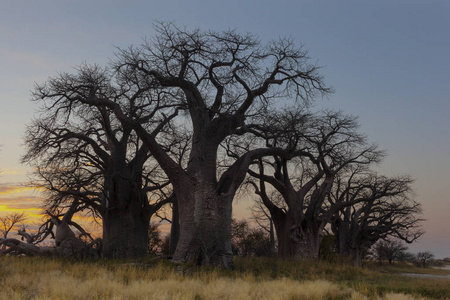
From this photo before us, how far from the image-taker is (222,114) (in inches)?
653

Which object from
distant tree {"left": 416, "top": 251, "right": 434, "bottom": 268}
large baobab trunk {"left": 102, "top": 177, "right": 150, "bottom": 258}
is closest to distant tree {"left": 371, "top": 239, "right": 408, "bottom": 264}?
distant tree {"left": 416, "top": 251, "right": 434, "bottom": 268}

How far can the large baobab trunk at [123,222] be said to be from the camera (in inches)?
765

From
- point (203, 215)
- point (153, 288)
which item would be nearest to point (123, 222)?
point (203, 215)

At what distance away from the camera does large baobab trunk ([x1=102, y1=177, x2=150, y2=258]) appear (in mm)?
19438

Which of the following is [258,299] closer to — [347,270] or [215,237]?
[215,237]

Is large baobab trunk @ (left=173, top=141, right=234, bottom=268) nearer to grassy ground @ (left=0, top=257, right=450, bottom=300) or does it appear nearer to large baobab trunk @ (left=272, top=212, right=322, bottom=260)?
grassy ground @ (left=0, top=257, right=450, bottom=300)

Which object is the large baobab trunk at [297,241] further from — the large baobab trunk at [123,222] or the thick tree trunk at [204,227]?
the large baobab trunk at [123,222]

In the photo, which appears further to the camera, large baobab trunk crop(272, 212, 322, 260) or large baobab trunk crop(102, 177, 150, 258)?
large baobab trunk crop(272, 212, 322, 260)

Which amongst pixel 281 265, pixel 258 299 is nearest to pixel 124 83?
pixel 281 265

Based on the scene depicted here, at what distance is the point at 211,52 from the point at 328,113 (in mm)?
9913

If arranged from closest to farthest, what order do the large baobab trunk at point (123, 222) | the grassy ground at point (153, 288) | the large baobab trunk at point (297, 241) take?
the grassy ground at point (153, 288) → the large baobab trunk at point (123, 222) → the large baobab trunk at point (297, 241)

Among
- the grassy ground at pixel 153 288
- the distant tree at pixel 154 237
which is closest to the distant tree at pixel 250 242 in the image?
the distant tree at pixel 154 237

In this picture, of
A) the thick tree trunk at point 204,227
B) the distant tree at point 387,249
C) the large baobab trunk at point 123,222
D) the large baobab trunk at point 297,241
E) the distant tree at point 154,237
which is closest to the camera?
the thick tree trunk at point 204,227

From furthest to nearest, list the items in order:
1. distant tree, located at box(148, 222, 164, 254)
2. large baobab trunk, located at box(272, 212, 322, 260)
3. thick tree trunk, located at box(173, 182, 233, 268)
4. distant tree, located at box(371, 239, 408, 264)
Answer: distant tree, located at box(371, 239, 408, 264)
distant tree, located at box(148, 222, 164, 254)
large baobab trunk, located at box(272, 212, 322, 260)
thick tree trunk, located at box(173, 182, 233, 268)
